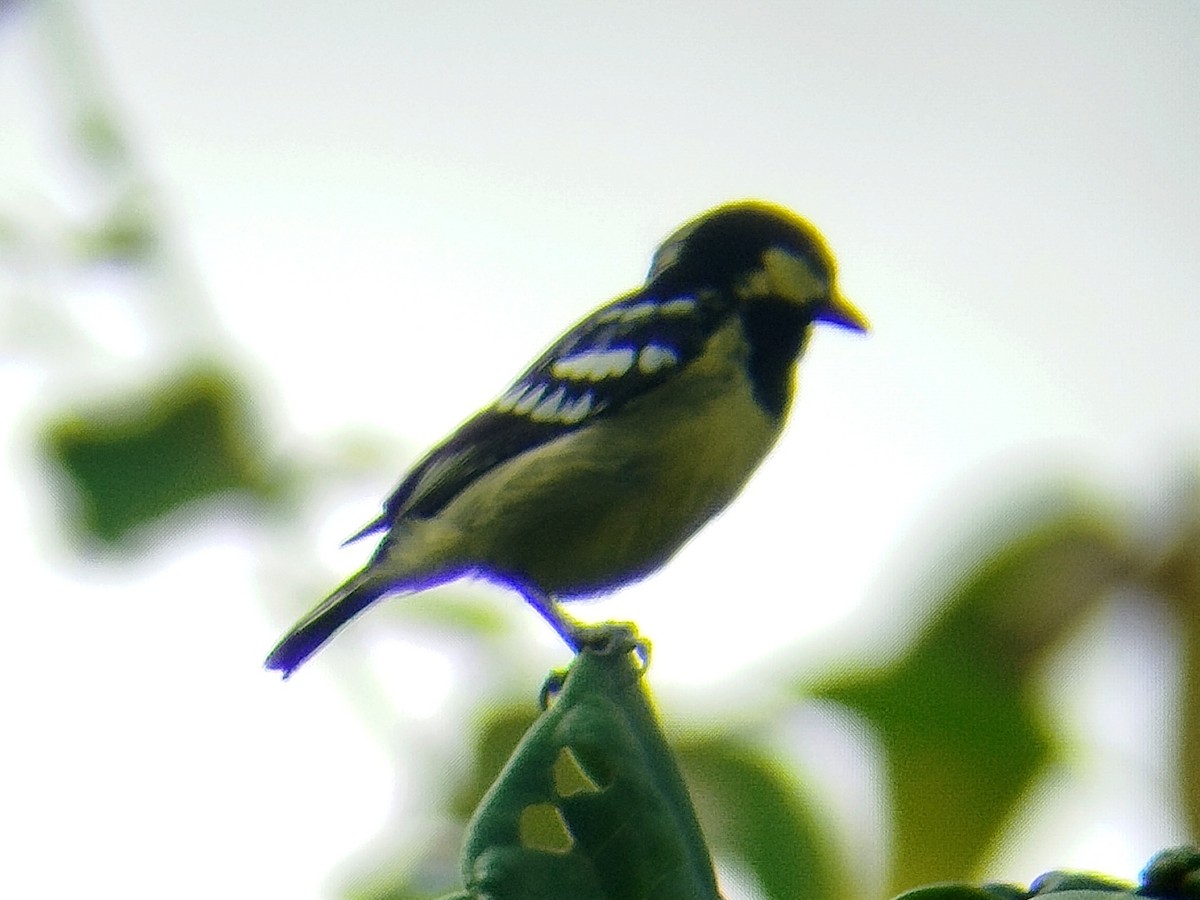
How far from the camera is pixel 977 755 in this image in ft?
4.55

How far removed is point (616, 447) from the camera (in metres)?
3.05

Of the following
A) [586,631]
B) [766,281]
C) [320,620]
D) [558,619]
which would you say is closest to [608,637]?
[586,631]

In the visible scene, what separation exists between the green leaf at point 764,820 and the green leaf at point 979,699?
0.32ft

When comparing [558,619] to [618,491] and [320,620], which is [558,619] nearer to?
[618,491]

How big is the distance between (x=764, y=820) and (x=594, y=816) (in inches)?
9.8

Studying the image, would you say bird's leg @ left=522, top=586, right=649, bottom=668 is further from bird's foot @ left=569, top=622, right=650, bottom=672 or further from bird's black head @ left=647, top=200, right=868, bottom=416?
bird's black head @ left=647, top=200, right=868, bottom=416

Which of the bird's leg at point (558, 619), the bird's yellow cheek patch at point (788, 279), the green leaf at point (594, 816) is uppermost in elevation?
the bird's yellow cheek patch at point (788, 279)

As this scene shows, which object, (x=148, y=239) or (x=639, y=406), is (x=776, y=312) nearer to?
(x=639, y=406)

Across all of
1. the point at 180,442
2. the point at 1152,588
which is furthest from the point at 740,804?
the point at 180,442

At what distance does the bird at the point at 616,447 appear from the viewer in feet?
9.88

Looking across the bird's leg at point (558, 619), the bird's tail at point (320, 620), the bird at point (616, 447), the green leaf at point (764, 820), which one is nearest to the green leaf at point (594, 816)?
the green leaf at point (764, 820)

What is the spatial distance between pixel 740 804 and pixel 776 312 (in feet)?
5.95

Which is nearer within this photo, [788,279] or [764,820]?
[764,820]

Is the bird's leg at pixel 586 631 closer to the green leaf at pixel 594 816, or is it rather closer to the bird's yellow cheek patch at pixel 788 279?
the green leaf at pixel 594 816
